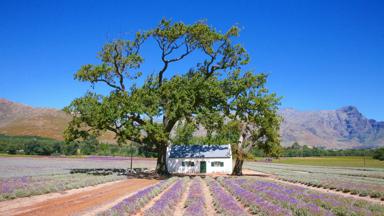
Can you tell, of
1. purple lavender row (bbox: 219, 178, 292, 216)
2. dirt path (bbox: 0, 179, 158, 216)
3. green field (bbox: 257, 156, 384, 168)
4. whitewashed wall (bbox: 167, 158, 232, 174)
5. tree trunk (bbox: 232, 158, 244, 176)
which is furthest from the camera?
green field (bbox: 257, 156, 384, 168)

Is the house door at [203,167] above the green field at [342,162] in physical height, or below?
above

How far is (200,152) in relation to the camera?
62.2 metres

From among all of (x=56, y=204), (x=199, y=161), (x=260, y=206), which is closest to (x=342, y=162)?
(x=199, y=161)

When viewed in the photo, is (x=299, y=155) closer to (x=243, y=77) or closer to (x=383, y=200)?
(x=243, y=77)

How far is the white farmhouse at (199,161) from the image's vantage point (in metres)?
60.2

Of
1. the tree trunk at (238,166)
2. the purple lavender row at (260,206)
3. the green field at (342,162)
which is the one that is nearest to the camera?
the purple lavender row at (260,206)

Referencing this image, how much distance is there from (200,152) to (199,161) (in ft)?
6.36

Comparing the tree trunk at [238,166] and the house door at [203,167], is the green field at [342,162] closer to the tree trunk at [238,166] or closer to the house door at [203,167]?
the house door at [203,167]

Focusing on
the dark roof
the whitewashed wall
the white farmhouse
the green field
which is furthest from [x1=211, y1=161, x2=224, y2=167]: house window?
the green field

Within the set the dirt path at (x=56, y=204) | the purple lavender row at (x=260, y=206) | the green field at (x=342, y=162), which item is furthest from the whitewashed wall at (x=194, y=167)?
the green field at (x=342, y=162)

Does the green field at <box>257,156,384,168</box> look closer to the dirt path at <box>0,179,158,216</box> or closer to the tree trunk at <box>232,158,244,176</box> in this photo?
the tree trunk at <box>232,158,244,176</box>

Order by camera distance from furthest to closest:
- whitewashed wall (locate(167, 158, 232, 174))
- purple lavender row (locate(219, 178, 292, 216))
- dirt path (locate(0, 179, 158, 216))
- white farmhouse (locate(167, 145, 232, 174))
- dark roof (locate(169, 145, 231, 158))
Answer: dark roof (locate(169, 145, 231, 158))
white farmhouse (locate(167, 145, 232, 174))
whitewashed wall (locate(167, 158, 232, 174))
dirt path (locate(0, 179, 158, 216))
purple lavender row (locate(219, 178, 292, 216))

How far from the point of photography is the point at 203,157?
2402 inches

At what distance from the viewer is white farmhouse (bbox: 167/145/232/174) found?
6025 centimetres
